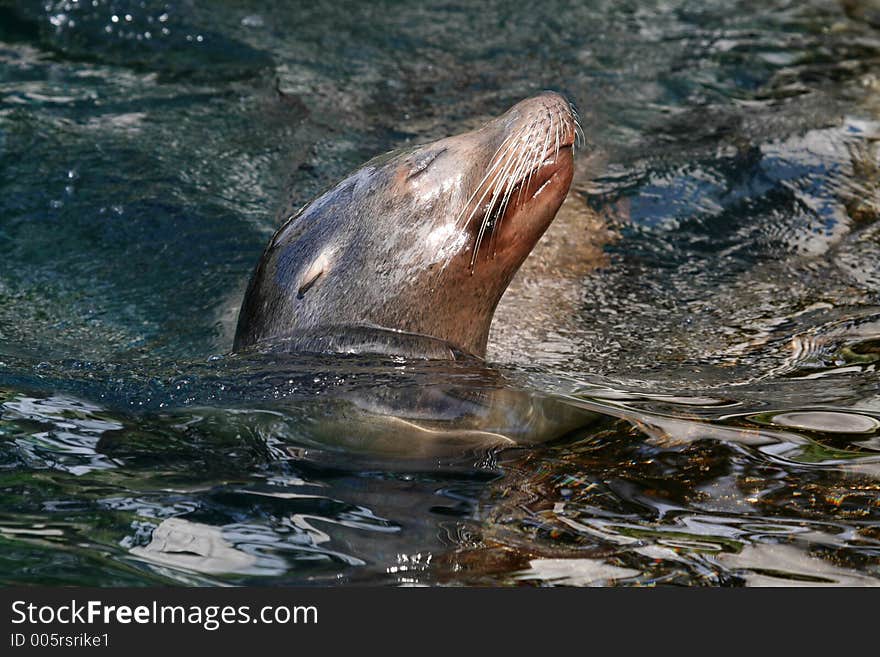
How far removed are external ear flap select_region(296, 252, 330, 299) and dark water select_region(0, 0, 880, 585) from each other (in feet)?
1.08

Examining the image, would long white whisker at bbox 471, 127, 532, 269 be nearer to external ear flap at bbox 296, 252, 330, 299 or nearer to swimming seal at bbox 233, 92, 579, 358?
swimming seal at bbox 233, 92, 579, 358

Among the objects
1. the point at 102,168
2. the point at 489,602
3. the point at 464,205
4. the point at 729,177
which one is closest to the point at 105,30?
the point at 102,168

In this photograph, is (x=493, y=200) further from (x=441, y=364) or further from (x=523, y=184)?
(x=441, y=364)

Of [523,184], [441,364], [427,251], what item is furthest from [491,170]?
[441,364]

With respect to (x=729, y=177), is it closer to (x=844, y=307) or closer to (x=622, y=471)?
(x=844, y=307)

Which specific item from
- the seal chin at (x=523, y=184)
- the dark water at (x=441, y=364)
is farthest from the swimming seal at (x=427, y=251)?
the dark water at (x=441, y=364)

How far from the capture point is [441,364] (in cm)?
398

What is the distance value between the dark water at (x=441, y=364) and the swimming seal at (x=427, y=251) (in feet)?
0.66

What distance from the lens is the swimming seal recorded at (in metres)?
4.04

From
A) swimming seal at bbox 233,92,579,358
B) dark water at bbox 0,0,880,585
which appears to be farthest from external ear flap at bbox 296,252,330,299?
dark water at bbox 0,0,880,585

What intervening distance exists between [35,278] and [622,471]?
3419mm

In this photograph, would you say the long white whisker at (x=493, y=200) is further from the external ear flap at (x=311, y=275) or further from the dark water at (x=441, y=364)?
the external ear flap at (x=311, y=275)

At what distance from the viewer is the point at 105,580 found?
2695mm

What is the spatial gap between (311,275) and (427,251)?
403 mm
